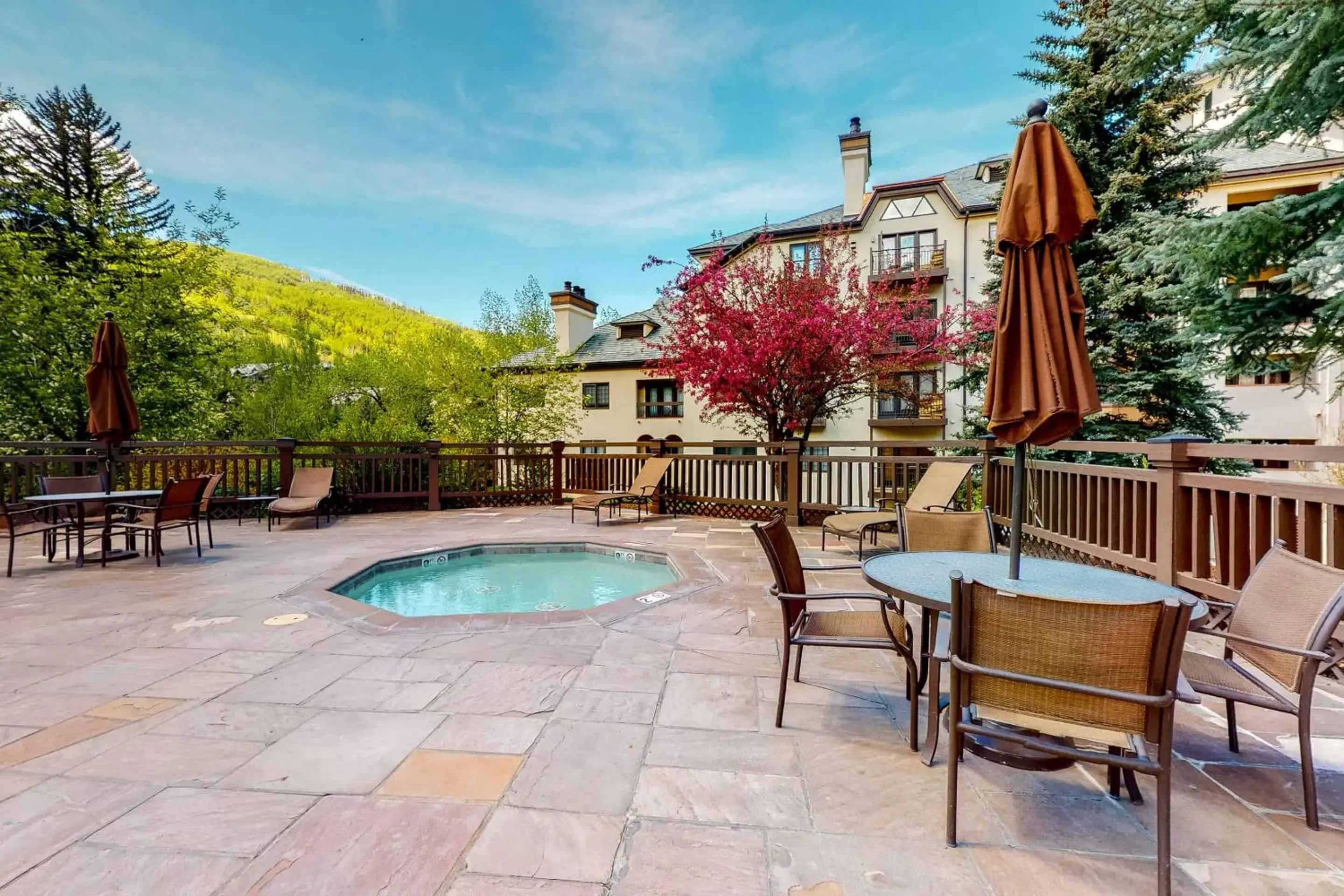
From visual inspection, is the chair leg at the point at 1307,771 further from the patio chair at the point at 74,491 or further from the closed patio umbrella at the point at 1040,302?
the patio chair at the point at 74,491

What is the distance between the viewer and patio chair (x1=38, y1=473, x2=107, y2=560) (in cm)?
505

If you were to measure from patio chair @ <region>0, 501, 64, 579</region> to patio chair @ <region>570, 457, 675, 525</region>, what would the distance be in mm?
5028

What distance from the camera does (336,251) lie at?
34.5 meters

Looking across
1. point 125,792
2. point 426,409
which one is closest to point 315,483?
point 125,792

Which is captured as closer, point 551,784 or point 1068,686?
point 1068,686

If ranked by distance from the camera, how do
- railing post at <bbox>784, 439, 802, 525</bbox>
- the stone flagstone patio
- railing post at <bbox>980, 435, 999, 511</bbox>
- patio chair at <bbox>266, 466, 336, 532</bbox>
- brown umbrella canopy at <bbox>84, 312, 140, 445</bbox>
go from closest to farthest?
the stone flagstone patio < railing post at <bbox>980, 435, 999, 511</bbox> < brown umbrella canopy at <bbox>84, 312, 140, 445</bbox> < patio chair at <bbox>266, 466, 336, 532</bbox> < railing post at <bbox>784, 439, 802, 525</bbox>

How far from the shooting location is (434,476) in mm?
8977

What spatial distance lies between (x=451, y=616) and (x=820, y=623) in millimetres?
2464

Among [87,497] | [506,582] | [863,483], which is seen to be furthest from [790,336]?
[87,497]

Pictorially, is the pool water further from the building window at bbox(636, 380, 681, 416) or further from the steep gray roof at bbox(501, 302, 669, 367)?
the building window at bbox(636, 380, 681, 416)

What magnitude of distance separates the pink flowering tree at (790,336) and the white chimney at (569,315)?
936 cm

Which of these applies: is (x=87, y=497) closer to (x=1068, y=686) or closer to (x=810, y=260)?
(x=1068, y=686)

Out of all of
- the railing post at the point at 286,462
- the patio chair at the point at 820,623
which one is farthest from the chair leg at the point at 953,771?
the railing post at the point at 286,462

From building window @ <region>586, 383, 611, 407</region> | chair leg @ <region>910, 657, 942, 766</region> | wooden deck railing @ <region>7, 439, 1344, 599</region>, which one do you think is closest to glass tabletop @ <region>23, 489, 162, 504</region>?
wooden deck railing @ <region>7, 439, 1344, 599</region>
